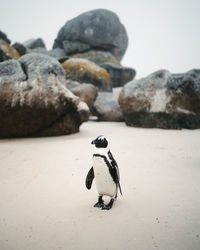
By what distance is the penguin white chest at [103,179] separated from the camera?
6.30 ft

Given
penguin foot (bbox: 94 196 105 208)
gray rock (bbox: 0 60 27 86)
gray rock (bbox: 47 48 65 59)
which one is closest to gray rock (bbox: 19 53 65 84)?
gray rock (bbox: 0 60 27 86)

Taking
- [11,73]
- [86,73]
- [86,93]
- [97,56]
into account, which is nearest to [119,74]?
[97,56]

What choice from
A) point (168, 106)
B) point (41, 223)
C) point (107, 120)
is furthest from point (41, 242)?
point (107, 120)

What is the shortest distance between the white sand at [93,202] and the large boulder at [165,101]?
9.01 feet

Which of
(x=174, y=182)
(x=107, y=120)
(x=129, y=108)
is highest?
(x=174, y=182)

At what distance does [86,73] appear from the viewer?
40.3ft

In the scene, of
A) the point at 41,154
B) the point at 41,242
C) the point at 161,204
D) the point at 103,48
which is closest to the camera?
the point at 41,242

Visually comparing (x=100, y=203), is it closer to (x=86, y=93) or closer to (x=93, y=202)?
(x=93, y=202)

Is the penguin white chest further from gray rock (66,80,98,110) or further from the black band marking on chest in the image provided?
gray rock (66,80,98,110)

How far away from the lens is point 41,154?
139 inches

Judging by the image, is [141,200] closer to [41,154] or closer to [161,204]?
[161,204]

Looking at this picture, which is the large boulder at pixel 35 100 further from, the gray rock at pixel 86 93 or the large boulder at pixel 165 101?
the gray rock at pixel 86 93

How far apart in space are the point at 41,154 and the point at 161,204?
2341 mm

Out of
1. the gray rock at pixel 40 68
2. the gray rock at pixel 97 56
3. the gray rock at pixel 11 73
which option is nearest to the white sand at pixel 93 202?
the gray rock at pixel 11 73
